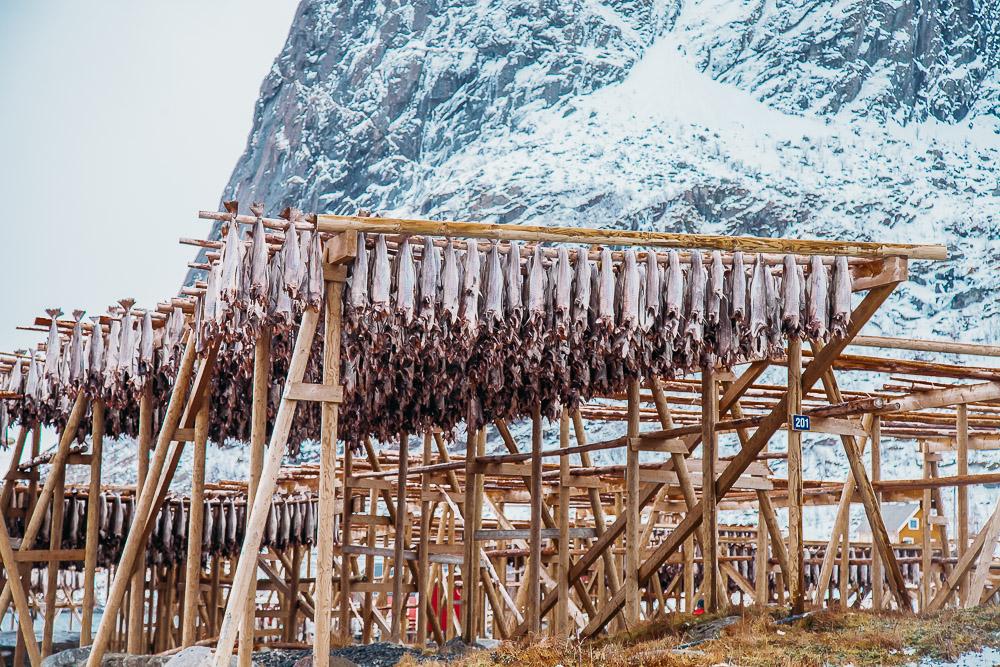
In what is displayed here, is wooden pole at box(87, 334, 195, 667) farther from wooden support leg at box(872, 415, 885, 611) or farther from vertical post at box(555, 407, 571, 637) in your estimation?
wooden support leg at box(872, 415, 885, 611)

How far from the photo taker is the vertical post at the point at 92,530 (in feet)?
48.9

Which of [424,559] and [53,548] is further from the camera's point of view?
[424,559]

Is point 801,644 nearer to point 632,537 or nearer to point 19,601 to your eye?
point 632,537

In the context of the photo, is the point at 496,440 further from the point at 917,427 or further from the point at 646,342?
the point at 646,342

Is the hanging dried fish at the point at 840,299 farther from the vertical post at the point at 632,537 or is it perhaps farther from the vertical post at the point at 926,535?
the vertical post at the point at 926,535

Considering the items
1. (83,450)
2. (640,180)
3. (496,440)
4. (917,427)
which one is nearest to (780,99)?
(640,180)

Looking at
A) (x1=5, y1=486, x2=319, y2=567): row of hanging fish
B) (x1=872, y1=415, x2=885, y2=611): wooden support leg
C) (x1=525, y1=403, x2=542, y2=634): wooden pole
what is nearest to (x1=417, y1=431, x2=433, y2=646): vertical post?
(x1=5, y1=486, x2=319, y2=567): row of hanging fish

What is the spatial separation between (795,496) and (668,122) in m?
65.1

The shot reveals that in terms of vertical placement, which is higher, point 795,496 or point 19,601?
point 795,496

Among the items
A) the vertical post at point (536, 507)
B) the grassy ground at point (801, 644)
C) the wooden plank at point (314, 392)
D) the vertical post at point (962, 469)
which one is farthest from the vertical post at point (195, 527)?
the vertical post at point (962, 469)

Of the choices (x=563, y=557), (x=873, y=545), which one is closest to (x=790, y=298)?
(x=563, y=557)

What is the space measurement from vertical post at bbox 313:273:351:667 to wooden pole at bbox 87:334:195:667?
2.13 meters

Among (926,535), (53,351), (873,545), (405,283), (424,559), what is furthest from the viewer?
(926,535)

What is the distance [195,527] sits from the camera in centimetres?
1245
